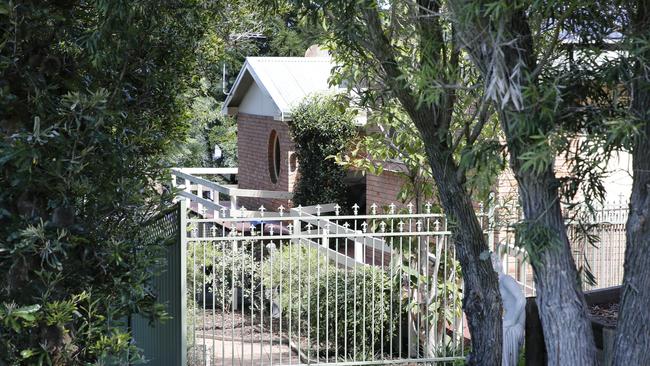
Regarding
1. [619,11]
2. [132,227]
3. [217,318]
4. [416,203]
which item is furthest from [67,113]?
[217,318]

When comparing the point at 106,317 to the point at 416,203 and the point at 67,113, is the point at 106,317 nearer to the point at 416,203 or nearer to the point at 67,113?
the point at 67,113

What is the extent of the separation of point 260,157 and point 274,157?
36.7 inches

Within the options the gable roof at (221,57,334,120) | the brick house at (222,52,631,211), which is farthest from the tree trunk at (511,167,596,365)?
the gable roof at (221,57,334,120)

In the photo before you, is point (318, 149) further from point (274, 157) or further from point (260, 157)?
point (260, 157)

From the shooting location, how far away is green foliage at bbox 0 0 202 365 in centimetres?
442

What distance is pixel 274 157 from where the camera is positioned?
2227 centimetres

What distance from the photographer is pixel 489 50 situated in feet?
17.9

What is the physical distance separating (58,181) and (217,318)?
9.59 meters

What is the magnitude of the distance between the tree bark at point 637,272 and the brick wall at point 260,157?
48.4 ft

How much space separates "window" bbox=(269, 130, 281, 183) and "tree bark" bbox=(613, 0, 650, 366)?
16350 mm

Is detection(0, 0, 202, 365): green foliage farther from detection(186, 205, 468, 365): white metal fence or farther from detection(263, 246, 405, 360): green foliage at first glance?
detection(263, 246, 405, 360): green foliage

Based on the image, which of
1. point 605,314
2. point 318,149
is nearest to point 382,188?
point 318,149

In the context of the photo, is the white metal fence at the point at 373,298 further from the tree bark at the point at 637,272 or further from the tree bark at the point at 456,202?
the tree bark at the point at 637,272

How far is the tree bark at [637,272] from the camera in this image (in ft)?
19.2
